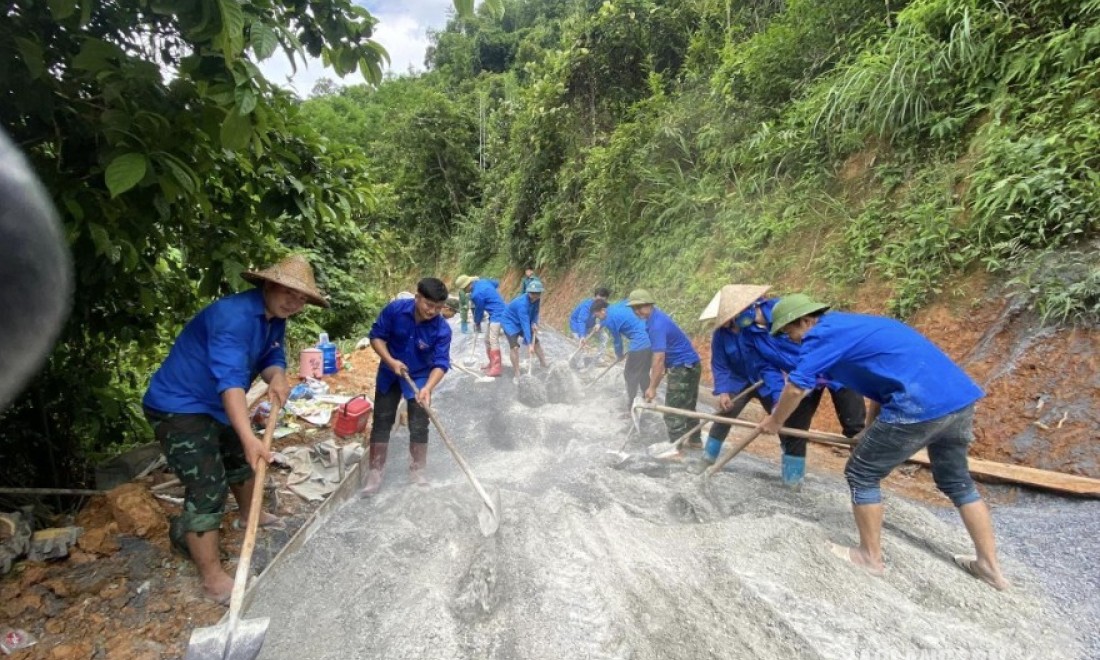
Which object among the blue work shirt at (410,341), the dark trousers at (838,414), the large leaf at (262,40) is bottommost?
the dark trousers at (838,414)

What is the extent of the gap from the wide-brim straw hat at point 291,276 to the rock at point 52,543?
1594 millimetres

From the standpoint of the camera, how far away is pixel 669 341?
497 cm

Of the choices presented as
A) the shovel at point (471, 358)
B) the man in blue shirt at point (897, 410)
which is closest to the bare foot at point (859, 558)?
the man in blue shirt at point (897, 410)

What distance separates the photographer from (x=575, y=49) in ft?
44.0

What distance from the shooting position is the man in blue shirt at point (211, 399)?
2629mm

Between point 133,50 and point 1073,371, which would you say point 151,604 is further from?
point 1073,371

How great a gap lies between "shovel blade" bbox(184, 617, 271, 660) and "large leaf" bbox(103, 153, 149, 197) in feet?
5.09

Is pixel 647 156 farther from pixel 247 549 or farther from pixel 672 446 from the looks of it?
pixel 247 549

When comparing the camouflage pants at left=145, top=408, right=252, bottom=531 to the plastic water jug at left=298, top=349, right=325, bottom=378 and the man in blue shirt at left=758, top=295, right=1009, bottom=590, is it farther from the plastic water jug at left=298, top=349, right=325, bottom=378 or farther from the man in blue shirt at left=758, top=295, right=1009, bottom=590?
the plastic water jug at left=298, top=349, right=325, bottom=378

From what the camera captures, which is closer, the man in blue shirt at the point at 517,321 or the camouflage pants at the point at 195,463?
the camouflage pants at the point at 195,463

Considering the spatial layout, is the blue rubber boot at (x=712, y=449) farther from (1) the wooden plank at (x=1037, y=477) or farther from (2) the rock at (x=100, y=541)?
(2) the rock at (x=100, y=541)

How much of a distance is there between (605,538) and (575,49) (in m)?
13.0

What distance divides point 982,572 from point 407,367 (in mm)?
3419

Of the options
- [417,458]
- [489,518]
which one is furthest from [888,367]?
[417,458]
